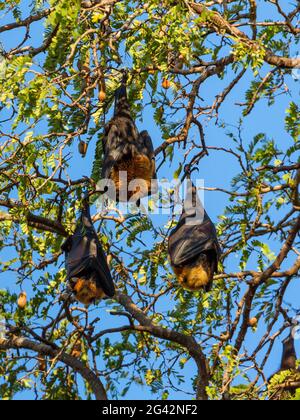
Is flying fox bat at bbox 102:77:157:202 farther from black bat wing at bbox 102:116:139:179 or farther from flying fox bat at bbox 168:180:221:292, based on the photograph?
flying fox bat at bbox 168:180:221:292

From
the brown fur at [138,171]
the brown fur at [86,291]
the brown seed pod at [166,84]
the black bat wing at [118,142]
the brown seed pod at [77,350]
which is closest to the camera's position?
the black bat wing at [118,142]

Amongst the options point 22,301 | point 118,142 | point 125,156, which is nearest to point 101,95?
point 118,142

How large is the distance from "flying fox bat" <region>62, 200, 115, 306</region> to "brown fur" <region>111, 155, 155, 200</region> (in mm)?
360

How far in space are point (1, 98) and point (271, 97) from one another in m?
2.60

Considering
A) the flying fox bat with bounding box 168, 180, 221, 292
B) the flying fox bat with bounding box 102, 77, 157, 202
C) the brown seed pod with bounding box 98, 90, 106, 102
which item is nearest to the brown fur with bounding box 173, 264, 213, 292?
the flying fox bat with bounding box 168, 180, 221, 292

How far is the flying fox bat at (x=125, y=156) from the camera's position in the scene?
31.9 ft

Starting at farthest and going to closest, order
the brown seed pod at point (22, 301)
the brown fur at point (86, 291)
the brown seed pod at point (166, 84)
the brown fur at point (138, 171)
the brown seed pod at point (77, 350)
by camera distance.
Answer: the brown seed pod at point (77, 350) → the brown seed pod at point (22, 301) → the brown seed pod at point (166, 84) → the brown fur at point (86, 291) → the brown fur at point (138, 171)

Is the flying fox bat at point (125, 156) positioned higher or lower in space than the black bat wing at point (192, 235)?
higher

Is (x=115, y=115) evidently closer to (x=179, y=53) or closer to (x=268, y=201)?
(x=179, y=53)

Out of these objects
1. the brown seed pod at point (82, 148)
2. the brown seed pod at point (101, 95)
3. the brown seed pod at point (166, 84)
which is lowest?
the brown seed pod at point (82, 148)

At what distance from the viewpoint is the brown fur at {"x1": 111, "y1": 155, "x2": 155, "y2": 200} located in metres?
9.76

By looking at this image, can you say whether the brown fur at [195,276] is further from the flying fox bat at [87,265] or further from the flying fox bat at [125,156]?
the flying fox bat at [125,156]

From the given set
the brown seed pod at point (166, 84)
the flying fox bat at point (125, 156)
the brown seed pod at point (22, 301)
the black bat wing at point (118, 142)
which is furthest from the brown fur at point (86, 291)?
the brown seed pod at point (166, 84)

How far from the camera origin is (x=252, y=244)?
9.94 metres
